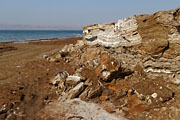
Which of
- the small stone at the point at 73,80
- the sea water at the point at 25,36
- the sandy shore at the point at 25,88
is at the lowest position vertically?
the sandy shore at the point at 25,88

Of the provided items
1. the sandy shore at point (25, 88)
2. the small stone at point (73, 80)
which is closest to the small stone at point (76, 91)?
the small stone at point (73, 80)

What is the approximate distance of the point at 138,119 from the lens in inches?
229

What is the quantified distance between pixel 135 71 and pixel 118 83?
121cm

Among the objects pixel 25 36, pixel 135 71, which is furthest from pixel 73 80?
pixel 25 36

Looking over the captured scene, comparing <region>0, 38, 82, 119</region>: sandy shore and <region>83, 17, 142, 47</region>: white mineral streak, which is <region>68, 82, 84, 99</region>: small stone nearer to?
<region>0, 38, 82, 119</region>: sandy shore

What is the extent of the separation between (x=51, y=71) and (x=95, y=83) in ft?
14.1

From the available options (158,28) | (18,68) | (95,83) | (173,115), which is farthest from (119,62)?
(18,68)

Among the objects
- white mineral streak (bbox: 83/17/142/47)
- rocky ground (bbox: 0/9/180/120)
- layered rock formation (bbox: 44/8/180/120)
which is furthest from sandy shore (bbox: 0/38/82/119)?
white mineral streak (bbox: 83/17/142/47)

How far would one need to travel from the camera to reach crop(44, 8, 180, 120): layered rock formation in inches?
264

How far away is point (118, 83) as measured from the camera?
8078 mm

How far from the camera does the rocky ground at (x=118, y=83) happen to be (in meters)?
6.25

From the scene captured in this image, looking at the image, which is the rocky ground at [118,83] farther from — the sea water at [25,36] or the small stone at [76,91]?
the sea water at [25,36]

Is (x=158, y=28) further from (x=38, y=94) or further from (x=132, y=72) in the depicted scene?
(x=38, y=94)

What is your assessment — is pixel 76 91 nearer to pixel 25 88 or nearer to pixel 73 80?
pixel 73 80
